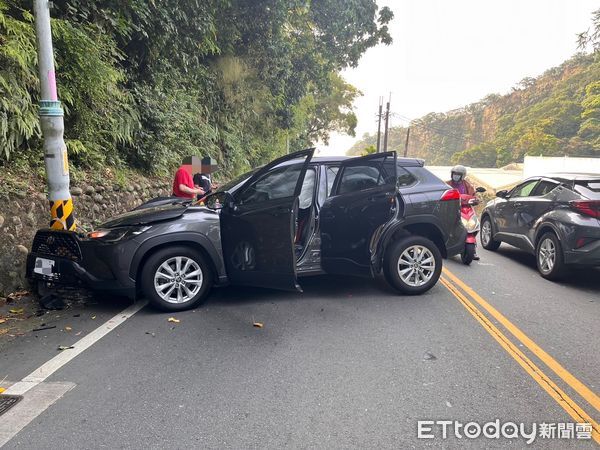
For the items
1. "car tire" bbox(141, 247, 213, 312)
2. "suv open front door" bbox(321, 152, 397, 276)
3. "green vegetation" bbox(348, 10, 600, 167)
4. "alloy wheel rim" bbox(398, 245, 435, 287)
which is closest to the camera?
"car tire" bbox(141, 247, 213, 312)

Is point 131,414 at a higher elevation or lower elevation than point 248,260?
lower

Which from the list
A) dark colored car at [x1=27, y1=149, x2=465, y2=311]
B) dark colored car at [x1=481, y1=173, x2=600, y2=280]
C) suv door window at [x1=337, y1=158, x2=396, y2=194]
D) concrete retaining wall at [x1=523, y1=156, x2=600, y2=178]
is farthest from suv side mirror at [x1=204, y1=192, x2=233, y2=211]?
concrete retaining wall at [x1=523, y1=156, x2=600, y2=178]

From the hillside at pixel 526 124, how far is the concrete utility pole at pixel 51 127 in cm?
4192

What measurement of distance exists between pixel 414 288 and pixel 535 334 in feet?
4.96

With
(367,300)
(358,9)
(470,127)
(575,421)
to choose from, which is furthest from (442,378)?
(470,127)

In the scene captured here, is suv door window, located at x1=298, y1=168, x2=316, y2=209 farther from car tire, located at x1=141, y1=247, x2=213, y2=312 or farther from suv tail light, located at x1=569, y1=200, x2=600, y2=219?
suv tail light, located at x1=569, y1=200, x2=600, y2=219

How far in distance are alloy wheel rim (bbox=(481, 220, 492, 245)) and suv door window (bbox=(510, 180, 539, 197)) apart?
94 cm

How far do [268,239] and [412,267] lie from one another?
1.96m

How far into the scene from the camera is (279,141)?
876 inches

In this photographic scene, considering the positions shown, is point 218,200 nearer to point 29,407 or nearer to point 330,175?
point 330,175

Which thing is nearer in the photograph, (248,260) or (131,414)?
(131,414)

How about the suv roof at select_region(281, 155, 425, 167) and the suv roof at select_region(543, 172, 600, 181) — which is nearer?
the suv roof at select_region(281, 155, 425, 167)

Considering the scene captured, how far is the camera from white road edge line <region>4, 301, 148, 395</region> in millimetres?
3320

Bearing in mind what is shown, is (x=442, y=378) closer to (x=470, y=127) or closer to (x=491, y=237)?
(x=491, y=237)
